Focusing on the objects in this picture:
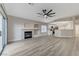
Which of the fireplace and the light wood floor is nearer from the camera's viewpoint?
the light wood floor

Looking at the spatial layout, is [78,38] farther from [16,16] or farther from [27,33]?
[16,16]

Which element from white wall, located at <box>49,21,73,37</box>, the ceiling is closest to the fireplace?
the ceiling

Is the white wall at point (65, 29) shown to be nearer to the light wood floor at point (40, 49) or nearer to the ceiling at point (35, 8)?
the ceiling at point (35, 8)

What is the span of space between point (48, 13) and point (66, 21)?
3020 millimetres

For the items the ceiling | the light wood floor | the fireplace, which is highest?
the ceiling

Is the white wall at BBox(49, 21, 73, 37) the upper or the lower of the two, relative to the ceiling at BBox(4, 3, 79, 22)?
lower

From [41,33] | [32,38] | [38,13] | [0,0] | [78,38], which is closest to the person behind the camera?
[0,0]

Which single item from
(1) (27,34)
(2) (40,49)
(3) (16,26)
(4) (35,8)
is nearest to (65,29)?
(1) (27,34)

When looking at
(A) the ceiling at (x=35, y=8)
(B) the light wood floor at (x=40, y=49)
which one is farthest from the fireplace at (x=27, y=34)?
(A) the ceiling at (x=35, y=8)

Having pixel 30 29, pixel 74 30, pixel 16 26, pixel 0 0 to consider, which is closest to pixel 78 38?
pixel 74 30

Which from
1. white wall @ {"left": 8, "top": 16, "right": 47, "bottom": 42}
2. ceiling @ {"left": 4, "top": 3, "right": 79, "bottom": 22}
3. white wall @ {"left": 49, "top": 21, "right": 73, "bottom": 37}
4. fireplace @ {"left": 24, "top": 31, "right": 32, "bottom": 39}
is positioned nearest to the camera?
ceiling @ {"left": 4, "top": 3, "right": 79, "bottom": 22}

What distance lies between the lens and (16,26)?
7.57 metres

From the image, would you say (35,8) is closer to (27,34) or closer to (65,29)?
(27,34)

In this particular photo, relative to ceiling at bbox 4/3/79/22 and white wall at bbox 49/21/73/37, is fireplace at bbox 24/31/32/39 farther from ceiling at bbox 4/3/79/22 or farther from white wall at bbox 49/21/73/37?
white wall at bbox 49/21/73/37
